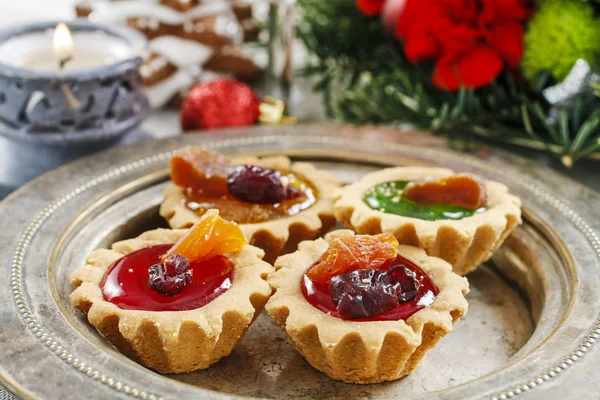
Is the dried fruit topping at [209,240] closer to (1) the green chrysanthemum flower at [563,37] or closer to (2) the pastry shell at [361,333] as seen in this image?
(2) the pastry shell at [361,333]

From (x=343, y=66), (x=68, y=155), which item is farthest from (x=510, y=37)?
(x=68, y=155)

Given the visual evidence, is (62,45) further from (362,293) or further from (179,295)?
(362,293)

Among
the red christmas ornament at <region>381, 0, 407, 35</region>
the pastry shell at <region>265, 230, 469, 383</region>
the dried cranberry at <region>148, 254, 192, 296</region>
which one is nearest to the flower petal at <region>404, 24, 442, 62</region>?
the red christmas ornament at <region>381, 0, 407, 35</region>

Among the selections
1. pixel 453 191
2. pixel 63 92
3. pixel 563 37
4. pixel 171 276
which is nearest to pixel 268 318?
pixel 171 276

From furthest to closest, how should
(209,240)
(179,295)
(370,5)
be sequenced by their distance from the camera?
1. (370,5)
2. (209,240)
3. (179,295)

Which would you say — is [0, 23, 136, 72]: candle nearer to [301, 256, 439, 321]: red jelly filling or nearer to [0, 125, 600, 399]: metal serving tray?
[0, 125, 600, 399]: metal serving tray

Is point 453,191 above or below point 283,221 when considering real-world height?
above

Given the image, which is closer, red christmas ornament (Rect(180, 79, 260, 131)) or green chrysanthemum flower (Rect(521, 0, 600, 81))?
green chrysanthemum flower (Rect(521, 0, 600, 81))
